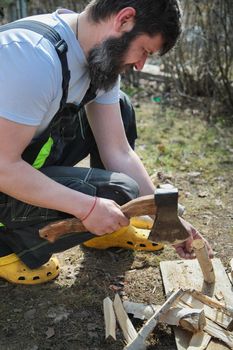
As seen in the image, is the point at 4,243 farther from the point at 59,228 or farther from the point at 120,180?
the point at 120,180

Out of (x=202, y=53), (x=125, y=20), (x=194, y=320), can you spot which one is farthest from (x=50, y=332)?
(x=202, y=53)

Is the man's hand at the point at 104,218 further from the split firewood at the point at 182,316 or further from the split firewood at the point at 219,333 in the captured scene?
the split firewood at the point at 219,333

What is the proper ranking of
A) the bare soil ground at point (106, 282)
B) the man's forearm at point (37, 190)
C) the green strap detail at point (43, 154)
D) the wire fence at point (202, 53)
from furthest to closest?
the wire fence at point (202, 53), the green strap detail at point (43, 154), the bare soil ground at point (106, 282), the man's forearm at point (37, 190)

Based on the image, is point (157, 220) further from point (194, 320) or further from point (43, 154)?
point (43, 154)

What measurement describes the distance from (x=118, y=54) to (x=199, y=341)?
1.22 meters

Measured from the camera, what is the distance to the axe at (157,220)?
190 cm

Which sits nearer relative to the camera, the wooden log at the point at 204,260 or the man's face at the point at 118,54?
the man's face at the point at 118,54

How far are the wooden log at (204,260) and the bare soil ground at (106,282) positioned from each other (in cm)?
25

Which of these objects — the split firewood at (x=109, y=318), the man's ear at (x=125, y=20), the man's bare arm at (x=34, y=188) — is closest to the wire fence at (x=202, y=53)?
the man's ear at (x=125, y=20)

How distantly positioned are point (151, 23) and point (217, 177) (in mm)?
2054

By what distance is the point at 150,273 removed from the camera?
260 cm

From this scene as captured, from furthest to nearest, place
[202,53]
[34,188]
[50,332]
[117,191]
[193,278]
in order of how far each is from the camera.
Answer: [202,53], [193,278], [117,191], [50,332], [34,188]

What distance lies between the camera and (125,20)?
1916mm

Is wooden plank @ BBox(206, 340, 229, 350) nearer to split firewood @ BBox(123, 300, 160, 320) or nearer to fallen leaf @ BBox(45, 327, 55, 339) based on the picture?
split firewood @ BBox(123, 300, 160, 320)
